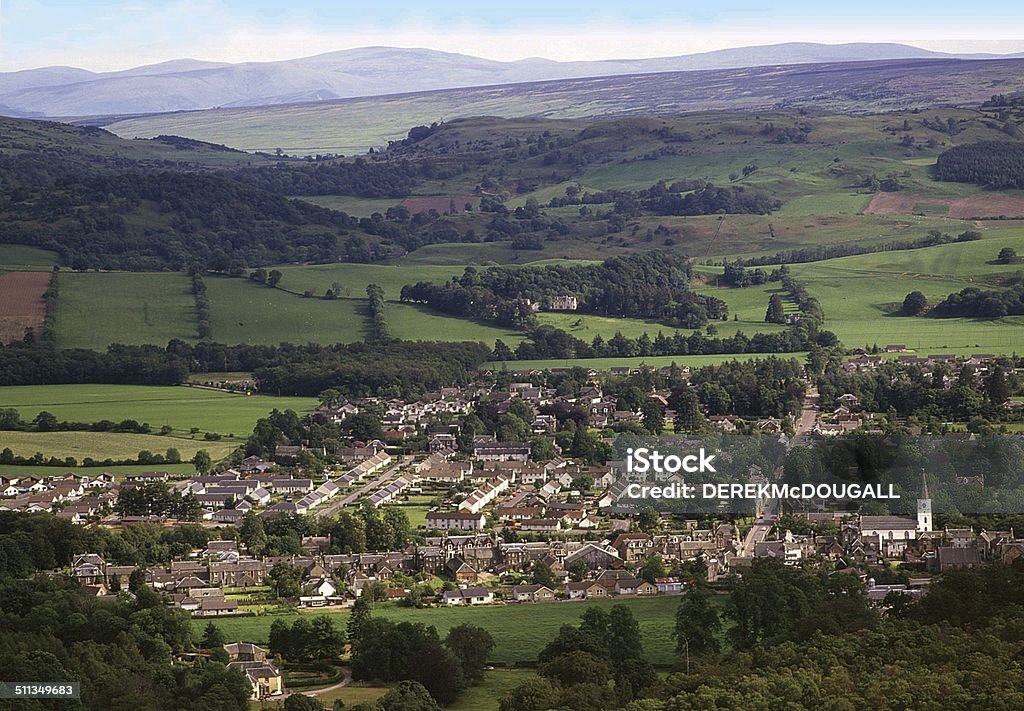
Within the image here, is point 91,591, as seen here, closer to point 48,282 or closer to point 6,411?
point 6,411

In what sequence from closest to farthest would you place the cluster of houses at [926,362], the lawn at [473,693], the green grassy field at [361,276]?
the lawn at [473,693], the cluster of houses at [926,362], the green grassy field at [361,276]

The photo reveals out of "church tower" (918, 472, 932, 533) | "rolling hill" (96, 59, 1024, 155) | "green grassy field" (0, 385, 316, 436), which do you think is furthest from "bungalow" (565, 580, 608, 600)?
"rolling hill" (96, 59, 1024, 155)

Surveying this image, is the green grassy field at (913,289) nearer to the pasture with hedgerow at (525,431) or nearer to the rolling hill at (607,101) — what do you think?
the pasture with hedgerow at (525,431)

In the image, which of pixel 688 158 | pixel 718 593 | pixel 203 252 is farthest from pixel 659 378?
pixel 688 158

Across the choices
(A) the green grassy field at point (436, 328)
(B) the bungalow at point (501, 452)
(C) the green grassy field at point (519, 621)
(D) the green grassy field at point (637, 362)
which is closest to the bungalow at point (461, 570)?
(C) the green grassy field at point (519, 621)

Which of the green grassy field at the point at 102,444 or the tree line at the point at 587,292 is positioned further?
the tree line at the point at 587,292

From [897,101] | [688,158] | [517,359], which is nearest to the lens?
[517,359]

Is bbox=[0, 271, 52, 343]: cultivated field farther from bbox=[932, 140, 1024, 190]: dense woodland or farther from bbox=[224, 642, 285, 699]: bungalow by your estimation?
bbox=[932, 140, 1024, 190]: dense woodland
